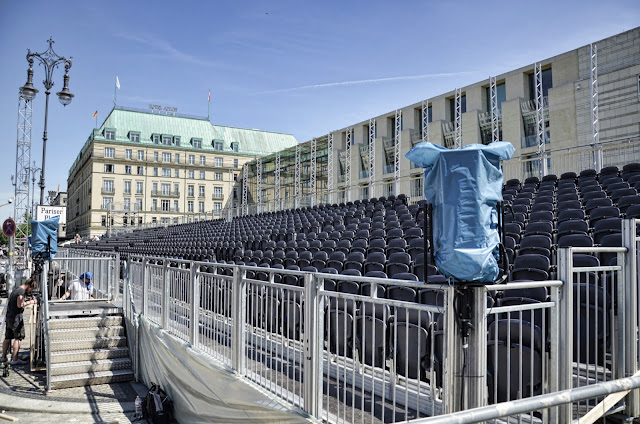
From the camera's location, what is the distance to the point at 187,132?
305 feet

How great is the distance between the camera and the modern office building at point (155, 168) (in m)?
84.6

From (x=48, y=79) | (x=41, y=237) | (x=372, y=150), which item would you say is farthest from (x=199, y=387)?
(x=372, y=150)

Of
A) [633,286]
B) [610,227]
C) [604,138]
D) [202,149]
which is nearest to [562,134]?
[604,138]

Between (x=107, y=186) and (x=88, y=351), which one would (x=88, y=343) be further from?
(x=107, y=186)

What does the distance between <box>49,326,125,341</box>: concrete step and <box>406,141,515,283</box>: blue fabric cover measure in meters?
10.6

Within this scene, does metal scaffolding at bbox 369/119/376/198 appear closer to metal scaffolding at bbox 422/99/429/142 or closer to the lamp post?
metal scaffolding at bbox 422/99/429/142

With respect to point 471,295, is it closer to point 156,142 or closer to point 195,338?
point 195,338

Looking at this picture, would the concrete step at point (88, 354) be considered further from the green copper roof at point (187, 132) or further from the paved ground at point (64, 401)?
the green copper roof at point (187, 132)

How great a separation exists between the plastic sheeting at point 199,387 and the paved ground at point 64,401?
707 millimetres

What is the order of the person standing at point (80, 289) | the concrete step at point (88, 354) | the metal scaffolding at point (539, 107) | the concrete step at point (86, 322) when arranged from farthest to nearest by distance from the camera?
the metal scaffolding at point (539, 107) < the person standing at point (80, 289) < the concrete step at point (86, 322) < the concrete step at point (88, 354)

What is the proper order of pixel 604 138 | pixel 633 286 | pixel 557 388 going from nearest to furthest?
pixel 557 388
pixel 633 286
pixel 604 138

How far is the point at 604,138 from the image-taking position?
3186cm

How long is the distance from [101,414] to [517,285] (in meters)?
8.18

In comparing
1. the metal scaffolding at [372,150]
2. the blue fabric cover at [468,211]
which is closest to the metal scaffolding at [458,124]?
the metal scaffolding at [372,150]
